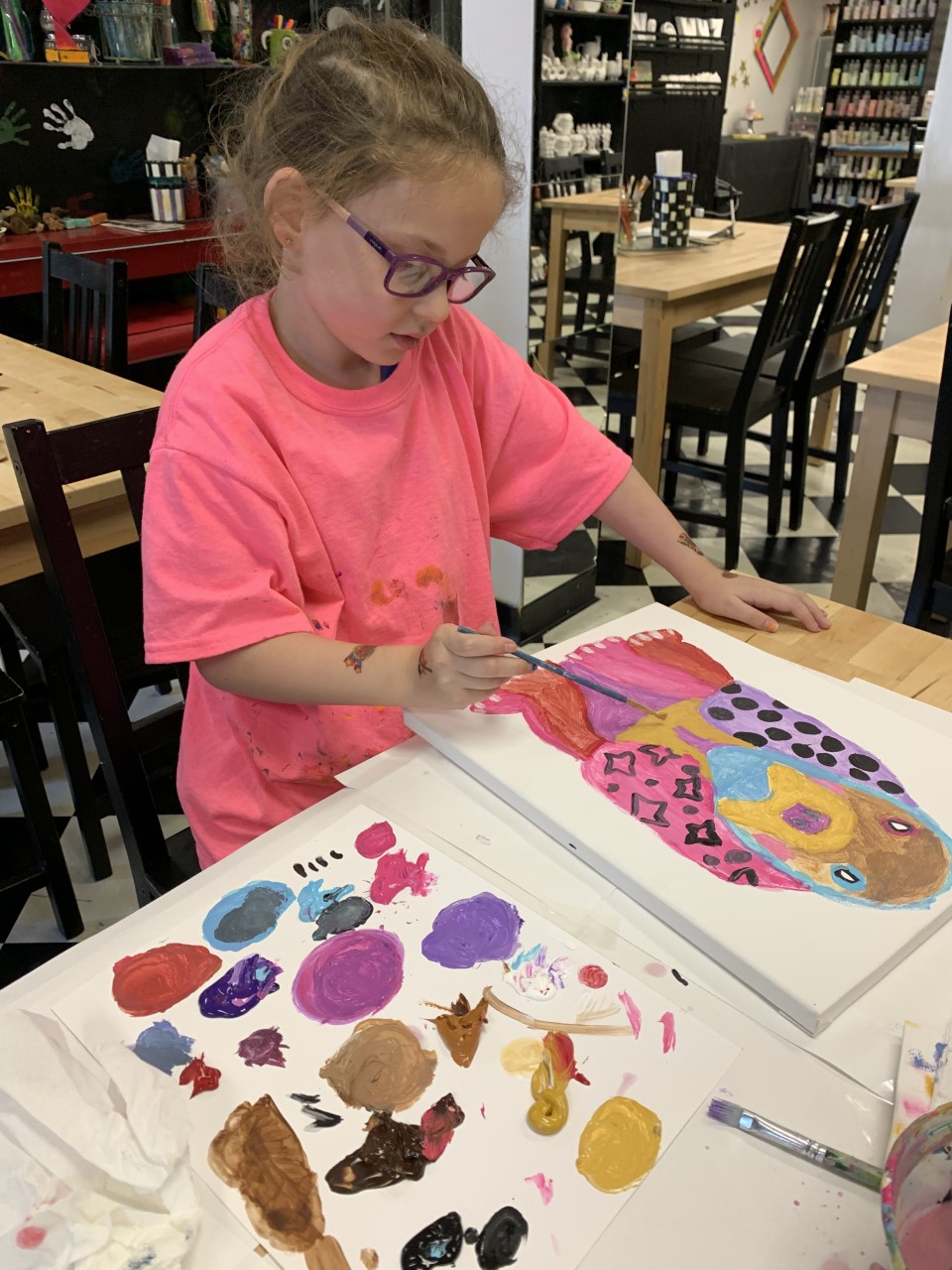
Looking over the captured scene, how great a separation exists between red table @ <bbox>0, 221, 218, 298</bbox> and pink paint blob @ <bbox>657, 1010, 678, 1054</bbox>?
3.04 metres

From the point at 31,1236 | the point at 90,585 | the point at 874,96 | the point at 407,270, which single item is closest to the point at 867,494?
the point at 407,270

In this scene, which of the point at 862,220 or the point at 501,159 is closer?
the point at 501,159

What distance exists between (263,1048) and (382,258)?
54 centimetres

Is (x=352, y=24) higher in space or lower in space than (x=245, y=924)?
higher

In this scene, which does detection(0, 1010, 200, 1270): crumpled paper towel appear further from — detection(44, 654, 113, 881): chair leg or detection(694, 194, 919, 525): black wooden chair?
detection(694, 194, 919, 525): black wooden chair

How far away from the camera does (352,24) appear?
73 cm

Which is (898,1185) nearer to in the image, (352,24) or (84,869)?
(352,24)

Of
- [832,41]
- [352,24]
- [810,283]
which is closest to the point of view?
[352,24]

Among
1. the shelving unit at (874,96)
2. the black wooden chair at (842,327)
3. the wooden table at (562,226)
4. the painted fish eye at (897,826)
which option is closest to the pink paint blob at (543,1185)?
the painted fish eye at (897,826)

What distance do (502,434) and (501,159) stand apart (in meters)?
0.29

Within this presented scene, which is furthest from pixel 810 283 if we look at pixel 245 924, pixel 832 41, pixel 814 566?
pixel 832 41

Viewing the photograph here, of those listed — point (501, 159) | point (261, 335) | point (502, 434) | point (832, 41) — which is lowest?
point (502, 434)

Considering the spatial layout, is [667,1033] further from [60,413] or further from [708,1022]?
[60,413]

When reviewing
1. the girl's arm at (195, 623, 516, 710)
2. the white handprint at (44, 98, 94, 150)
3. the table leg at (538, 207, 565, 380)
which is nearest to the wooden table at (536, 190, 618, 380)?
the table leg at (538, 207, 565, 380)
